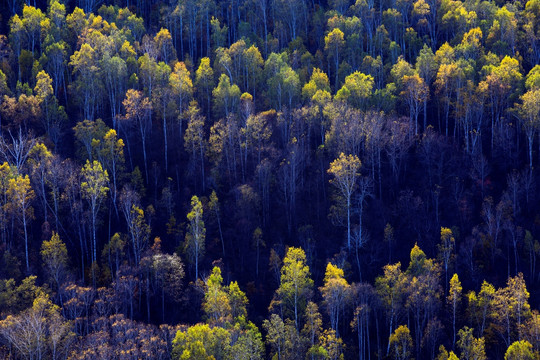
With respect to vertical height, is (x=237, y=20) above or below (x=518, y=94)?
above

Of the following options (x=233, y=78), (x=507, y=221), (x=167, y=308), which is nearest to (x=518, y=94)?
(x=507, y=221)

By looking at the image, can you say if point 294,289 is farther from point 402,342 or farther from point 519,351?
point 519,351

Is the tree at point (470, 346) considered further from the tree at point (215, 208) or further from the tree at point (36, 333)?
the tree at point (36, 333)

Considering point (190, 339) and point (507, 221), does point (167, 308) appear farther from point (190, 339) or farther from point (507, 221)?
point (507, 221)

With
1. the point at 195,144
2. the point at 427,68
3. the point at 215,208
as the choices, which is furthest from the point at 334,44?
the point at 215,208

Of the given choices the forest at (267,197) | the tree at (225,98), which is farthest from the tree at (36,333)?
the tree at (225,98)
